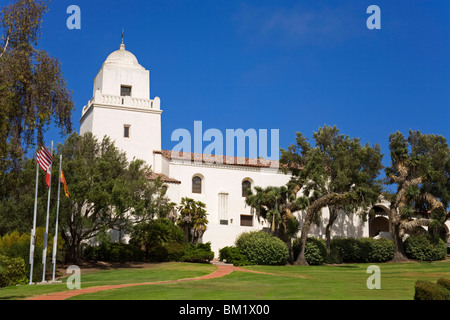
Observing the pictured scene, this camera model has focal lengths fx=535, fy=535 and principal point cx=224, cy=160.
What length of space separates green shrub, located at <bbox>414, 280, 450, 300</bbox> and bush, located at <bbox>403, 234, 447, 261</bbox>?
114 ft

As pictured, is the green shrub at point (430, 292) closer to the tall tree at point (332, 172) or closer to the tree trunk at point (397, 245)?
the tall tree at point (332, 172)

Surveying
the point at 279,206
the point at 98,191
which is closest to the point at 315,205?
the point at 279,206

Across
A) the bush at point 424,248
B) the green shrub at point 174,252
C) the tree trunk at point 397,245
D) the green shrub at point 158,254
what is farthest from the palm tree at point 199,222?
the bush at point 424,248

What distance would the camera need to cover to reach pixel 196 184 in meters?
50.8

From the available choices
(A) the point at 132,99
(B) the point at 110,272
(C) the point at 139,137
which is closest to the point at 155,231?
(B) the point at 110,272

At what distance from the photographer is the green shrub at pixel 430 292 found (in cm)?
1548

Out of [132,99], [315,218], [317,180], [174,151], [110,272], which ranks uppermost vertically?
[132,99]

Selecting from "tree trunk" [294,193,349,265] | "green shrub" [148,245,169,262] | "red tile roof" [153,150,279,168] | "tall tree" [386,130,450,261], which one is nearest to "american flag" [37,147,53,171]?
"green shrub" [148,245,169,262]

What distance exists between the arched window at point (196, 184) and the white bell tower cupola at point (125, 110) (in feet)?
15.0

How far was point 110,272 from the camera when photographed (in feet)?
108

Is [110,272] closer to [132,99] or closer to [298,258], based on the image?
[298,258]

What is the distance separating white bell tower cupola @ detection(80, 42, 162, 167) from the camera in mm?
47906

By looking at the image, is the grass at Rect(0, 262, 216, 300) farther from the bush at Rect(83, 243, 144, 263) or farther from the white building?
the white building
